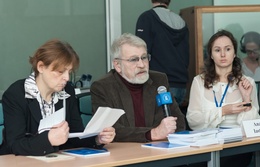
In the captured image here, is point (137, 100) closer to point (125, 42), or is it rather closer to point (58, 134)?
point (125, 42)

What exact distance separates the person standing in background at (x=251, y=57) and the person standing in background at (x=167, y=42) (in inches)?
32.9

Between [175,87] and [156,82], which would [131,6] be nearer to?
[175,87]

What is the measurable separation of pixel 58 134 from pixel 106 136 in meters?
0.39

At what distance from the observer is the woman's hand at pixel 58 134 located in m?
3.58

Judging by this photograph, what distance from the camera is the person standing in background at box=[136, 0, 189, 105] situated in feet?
18.4

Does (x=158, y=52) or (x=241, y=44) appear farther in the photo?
(x=241, y=44)

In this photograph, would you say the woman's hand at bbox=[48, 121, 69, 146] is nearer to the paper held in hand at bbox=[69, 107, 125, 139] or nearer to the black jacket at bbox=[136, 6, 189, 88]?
the paper held in hand at bbox=[69, 107, 125, 139]

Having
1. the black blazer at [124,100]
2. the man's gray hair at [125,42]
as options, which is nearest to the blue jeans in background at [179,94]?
the black blazer at [124,100]

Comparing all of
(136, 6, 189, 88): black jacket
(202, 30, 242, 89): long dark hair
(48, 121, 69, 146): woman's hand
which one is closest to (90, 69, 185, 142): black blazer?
(202, 30, 242, 89): long dark hair

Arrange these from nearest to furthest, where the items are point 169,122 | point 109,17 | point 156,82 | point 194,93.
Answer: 1. point 169,122
2. point 156,82
3. point 194,93
4. point 109,17

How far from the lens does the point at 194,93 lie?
5035 millimetres

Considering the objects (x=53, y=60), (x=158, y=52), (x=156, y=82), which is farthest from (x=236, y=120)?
(x=53, y=60)

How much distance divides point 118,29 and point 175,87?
0.90 meters

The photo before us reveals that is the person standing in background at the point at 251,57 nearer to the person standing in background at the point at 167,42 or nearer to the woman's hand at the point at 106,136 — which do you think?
the person standing in background at the point at 167,42
